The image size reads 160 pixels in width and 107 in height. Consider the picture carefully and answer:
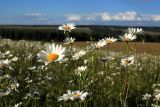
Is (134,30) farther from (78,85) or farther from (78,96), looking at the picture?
(78,96)

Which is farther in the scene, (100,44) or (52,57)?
(100,44)

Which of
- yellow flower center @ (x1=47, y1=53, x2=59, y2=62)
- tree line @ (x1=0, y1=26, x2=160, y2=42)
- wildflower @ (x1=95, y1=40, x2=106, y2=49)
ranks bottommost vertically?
tree line @ (x1=0, y1=26, x2=160, y2=42)

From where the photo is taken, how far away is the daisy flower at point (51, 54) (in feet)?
10.2

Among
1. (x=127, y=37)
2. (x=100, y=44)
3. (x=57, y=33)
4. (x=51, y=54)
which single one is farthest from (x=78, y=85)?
(x=57, y=33)

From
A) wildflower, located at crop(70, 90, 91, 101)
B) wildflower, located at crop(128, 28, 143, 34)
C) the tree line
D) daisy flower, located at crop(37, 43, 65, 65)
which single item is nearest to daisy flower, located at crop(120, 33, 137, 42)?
wildflower, located at crop(128, 28, 143, 34)

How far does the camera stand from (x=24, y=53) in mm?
8805

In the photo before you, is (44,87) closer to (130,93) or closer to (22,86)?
(22,86)

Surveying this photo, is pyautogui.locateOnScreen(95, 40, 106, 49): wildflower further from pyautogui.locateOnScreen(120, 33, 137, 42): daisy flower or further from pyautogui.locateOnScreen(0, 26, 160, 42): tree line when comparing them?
pyautogui.locateOnScreen(0, 26, 160, 42): tree line

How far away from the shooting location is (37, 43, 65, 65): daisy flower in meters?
3.11

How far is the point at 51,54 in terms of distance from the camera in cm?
322

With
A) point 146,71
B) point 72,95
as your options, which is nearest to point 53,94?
point 72,95

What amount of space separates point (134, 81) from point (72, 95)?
300 centimetres

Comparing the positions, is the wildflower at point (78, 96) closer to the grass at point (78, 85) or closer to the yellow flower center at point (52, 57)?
the grass at point (78, 85)

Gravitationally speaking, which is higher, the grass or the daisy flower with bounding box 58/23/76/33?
the daisy flower with bounding box 58/23/76/33
